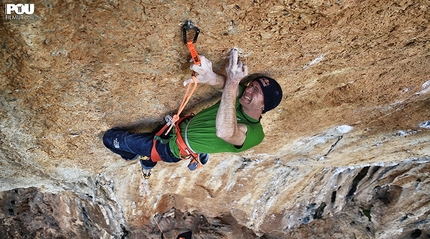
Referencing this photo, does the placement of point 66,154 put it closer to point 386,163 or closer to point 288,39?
point 288,39

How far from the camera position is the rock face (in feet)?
6.54

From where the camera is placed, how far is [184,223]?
653 centimetres

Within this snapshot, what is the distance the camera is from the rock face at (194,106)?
1.99 meters

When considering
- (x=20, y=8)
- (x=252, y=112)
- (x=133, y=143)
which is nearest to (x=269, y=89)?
(x=252, y=112)

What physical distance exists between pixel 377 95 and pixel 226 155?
7.60ft

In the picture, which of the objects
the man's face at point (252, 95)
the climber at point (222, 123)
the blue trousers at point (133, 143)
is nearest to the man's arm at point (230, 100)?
the climber at point (222, 123)

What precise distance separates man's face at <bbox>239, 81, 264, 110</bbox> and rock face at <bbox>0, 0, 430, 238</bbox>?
0.48ft

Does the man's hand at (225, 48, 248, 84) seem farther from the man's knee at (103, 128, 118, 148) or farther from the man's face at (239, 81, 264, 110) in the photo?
the man's knee at (103, 128, 118, 148)

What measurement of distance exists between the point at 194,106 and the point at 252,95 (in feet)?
2.67

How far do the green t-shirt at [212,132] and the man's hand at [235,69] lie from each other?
1.05 ft

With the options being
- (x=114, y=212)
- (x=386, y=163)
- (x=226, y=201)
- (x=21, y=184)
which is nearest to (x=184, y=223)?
(x=226, y=201)

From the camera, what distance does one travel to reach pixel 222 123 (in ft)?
8.17

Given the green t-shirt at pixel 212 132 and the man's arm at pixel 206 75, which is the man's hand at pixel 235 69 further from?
the green t-shirt at pixel 212 132

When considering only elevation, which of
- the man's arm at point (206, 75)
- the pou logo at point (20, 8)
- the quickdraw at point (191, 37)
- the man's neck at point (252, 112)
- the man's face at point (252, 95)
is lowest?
the man's neck at point (252, 112)
